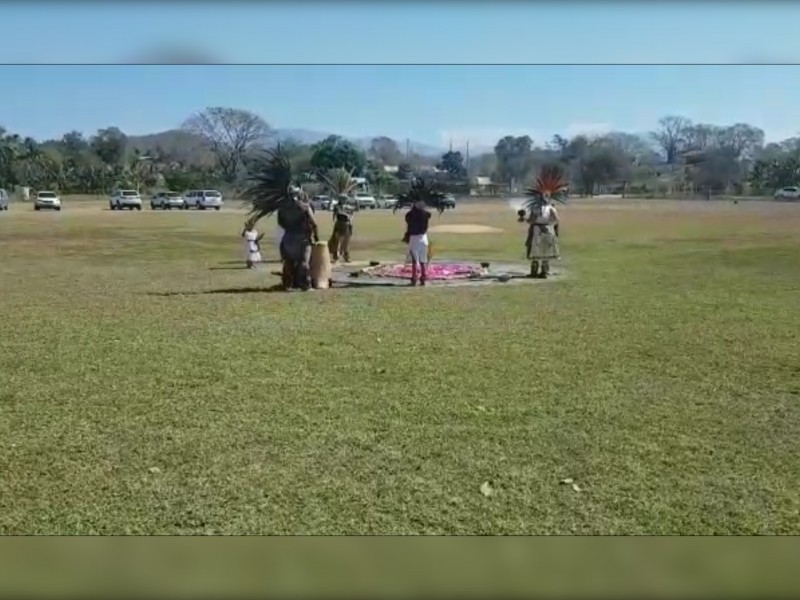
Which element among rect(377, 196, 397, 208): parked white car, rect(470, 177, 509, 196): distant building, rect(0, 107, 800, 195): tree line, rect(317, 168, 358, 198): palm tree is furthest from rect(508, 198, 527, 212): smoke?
rect(317, 168, 358, 198): palm tree

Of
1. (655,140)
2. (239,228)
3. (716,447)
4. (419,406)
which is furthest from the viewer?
(239,228)

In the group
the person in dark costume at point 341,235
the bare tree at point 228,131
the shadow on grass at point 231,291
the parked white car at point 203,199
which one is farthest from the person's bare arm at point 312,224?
the bare tree at point 228,131

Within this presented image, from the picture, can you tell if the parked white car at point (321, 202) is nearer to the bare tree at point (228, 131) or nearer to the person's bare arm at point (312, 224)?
the person's bare arm at point (312, 224)

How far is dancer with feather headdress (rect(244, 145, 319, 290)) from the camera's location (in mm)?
6082

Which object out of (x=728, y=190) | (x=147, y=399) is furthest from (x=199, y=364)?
(x=728, y=190)

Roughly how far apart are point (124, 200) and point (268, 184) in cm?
127

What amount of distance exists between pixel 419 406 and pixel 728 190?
8.52ft

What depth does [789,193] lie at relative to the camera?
5.41 m

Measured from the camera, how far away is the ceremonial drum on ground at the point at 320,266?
7.43m

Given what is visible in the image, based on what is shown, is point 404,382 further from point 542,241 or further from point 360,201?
point 542,241

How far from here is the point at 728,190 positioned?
5.30m

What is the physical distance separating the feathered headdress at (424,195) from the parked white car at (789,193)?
7.35 ft

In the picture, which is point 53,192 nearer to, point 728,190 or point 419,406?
point 419,406

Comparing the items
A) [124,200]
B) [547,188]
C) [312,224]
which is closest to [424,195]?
[547,188]
